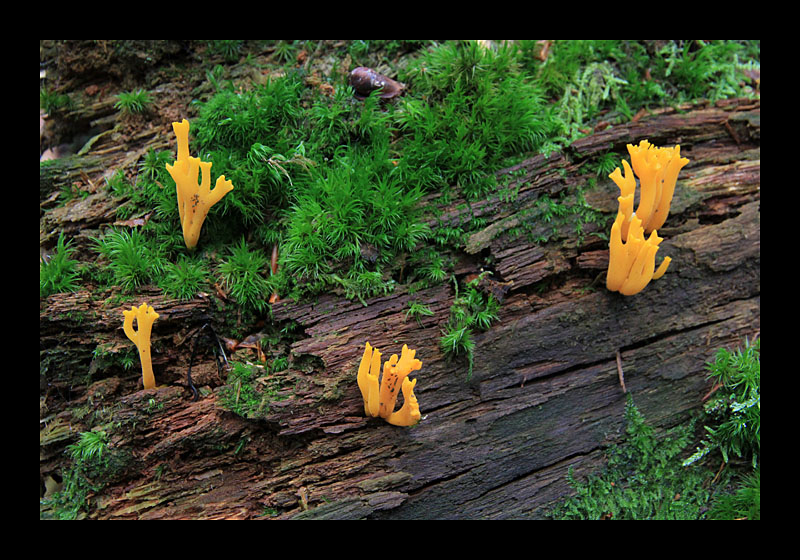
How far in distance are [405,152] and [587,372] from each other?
1.84 metres

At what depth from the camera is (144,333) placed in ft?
9.43

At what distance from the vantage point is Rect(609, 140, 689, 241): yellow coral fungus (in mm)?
3080

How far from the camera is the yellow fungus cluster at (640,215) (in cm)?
304

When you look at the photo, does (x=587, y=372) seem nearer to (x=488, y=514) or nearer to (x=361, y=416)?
(x=488, y=514)

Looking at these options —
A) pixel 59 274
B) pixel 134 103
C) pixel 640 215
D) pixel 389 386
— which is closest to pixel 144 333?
pixel 59 274

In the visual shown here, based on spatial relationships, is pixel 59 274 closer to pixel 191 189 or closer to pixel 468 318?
pixel 191 189

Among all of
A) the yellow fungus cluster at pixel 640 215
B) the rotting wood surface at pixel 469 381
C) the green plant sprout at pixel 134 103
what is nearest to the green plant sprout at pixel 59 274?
the rotting wood surface at pixel 469 381

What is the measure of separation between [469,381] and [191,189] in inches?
78.1

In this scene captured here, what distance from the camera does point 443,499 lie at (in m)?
2.87

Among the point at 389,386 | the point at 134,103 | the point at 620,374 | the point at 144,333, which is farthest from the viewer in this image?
the point at 134,103

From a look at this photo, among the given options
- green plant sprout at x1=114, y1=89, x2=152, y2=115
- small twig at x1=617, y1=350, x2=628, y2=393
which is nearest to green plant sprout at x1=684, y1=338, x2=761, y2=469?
small twig at x1=617, y1=350, x2=628, y2=393

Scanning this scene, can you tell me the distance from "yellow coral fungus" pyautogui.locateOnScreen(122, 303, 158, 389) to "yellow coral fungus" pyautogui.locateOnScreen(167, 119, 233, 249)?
1.98 ft

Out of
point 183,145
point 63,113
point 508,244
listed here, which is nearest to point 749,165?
point 508,244

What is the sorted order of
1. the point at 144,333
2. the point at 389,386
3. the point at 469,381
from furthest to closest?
the point at 469,381
the point at 144,333
the point at 389,386
